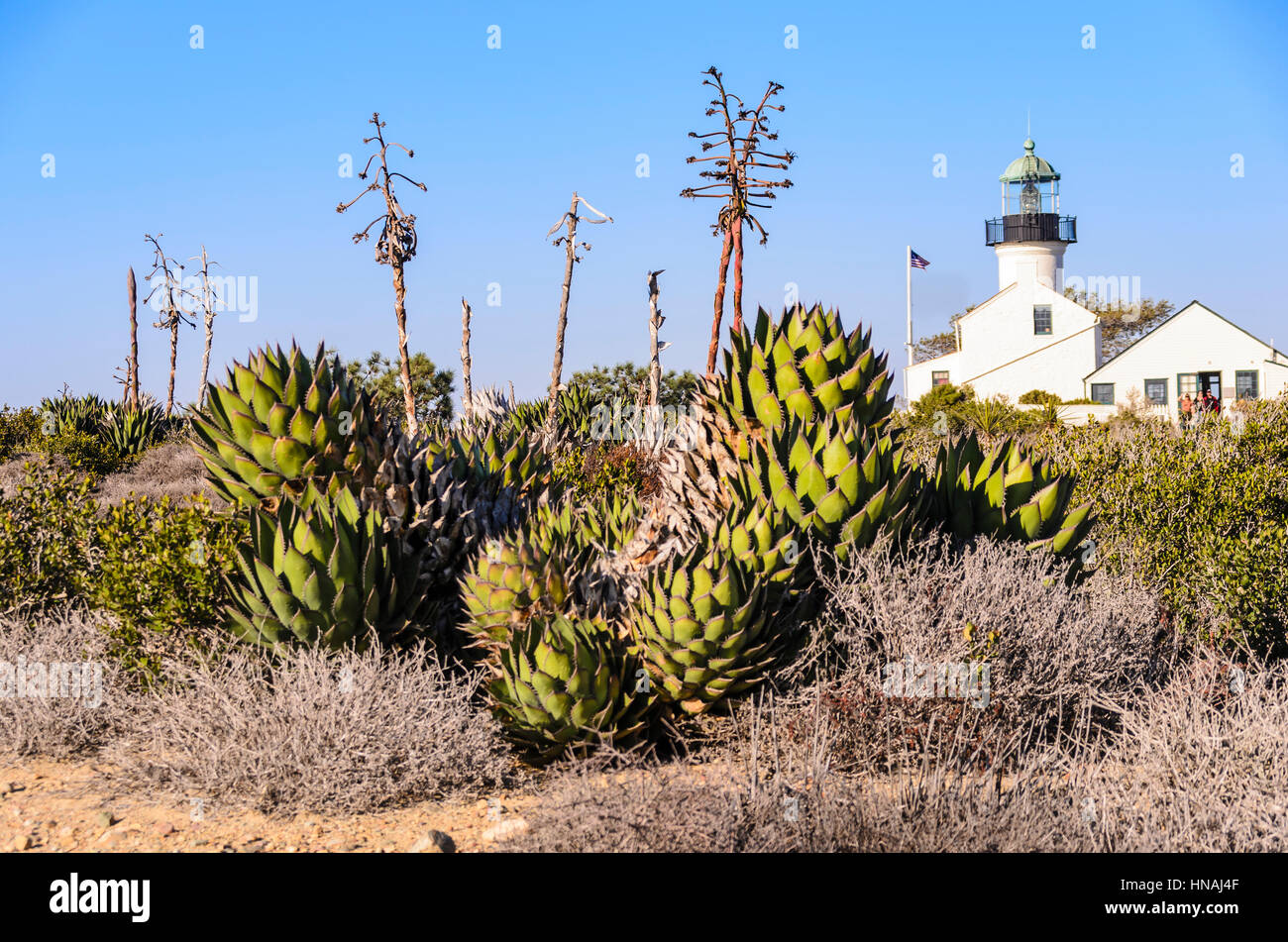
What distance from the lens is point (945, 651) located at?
466 centimetres

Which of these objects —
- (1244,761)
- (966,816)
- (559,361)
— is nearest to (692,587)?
(966,816)

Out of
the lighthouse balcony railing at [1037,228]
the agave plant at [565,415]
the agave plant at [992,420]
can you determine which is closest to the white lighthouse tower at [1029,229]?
the lighthouse balcony railing at [1037,228]

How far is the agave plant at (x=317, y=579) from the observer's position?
4555 millimetres

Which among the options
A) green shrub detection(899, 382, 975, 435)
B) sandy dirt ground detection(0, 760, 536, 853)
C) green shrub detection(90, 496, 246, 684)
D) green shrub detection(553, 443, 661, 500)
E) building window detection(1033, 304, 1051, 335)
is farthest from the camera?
building window detection(1033, 304, 1051, 335)

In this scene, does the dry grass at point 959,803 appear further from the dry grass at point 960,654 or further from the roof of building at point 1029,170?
the roof of building at point 1029,170

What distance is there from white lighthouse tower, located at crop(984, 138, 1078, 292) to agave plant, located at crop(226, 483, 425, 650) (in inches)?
1846

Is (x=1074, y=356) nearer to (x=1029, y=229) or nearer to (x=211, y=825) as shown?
(x=1029, y=229)

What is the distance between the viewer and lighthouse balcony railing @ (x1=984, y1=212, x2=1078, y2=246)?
5122 centimetres

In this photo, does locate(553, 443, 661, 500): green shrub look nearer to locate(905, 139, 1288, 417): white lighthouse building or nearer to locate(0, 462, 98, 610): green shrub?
locate(0, 462, 98, 610): green shrub

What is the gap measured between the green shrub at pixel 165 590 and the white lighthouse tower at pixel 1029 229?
46.9 meters

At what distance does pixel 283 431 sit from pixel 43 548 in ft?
7.22

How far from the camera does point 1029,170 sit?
54.3 metres

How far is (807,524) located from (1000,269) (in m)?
49.3

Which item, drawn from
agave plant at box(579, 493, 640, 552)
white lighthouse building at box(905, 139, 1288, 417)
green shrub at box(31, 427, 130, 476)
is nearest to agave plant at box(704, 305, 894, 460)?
agave plant at box(579, 493, 640, 552)
